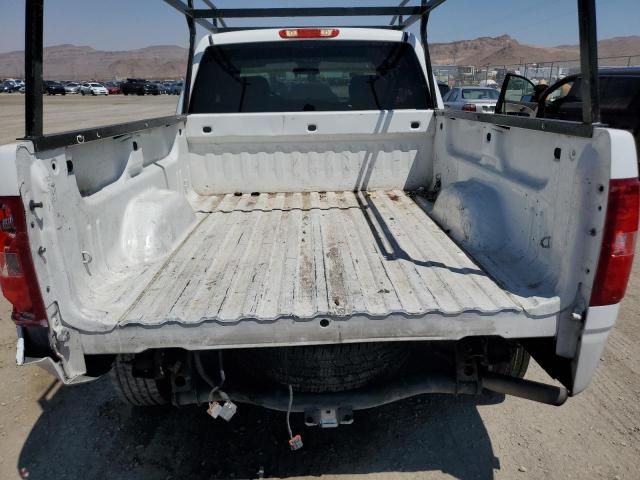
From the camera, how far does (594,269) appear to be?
2.02m

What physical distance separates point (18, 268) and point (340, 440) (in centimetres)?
203

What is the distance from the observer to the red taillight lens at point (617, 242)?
6.28 ft

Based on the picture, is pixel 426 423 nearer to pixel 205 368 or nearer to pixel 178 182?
pixel 205 368

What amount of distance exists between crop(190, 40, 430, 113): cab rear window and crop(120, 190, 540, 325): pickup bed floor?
96 cm

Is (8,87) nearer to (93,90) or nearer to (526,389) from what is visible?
(93,90)

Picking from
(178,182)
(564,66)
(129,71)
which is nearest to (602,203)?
(178,182)

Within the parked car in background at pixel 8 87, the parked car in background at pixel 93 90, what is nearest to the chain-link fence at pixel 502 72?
the parked car in background at pixel 93 90

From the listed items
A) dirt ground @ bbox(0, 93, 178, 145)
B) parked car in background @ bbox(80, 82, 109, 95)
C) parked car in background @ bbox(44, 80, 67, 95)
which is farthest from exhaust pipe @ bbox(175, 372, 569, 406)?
parked car in background @ bbox(44, 80, 67, 95)

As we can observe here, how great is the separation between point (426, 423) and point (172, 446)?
1.57 metres

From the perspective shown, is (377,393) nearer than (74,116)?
Yes

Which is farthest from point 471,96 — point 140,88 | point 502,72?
point 140,88

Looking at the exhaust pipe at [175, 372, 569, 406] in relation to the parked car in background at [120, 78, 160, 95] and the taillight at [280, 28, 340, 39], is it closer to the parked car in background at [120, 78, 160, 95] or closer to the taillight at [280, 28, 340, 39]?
the taillight at [280, 28, 340, 39]

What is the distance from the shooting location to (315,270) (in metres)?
2.70

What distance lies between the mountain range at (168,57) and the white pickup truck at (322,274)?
401ft
